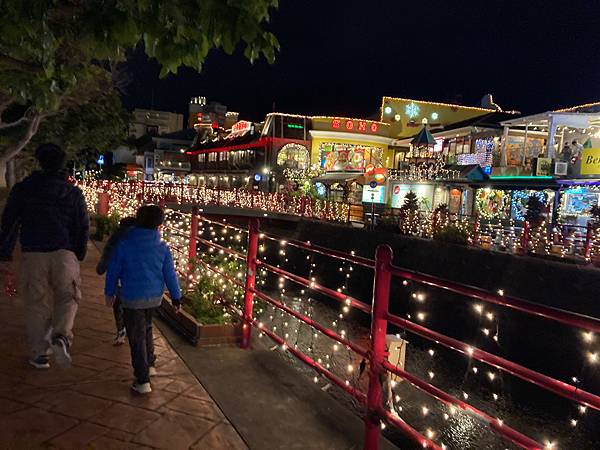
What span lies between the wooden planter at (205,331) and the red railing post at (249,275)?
123 mm

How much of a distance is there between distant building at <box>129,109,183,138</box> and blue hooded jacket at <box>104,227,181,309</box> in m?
68.8

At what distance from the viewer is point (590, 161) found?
58.2 ft

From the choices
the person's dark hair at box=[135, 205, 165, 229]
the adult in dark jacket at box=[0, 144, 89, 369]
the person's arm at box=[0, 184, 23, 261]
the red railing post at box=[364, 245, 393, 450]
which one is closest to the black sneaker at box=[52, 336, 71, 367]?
the adult in dark jacket at box=[0, 144, 89, 369]

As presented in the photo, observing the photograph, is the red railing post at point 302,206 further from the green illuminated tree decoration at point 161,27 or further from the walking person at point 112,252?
the green illuminated tree decoration at point 161,27


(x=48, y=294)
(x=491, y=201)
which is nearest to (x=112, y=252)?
(x=48, y=294)

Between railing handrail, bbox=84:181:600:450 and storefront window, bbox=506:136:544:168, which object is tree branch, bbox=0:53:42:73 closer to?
railing handrail, bbox=84:181:600:450

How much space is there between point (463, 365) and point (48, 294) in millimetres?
8776

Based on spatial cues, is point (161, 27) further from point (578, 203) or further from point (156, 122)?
point (156, 122)

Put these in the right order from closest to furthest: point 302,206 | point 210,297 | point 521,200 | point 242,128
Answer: point 210,297 < point 521,200 < point 302,206 < point 242,128

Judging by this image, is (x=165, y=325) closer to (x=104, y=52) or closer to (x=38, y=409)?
(x=38, y=409)

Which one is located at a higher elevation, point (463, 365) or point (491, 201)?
point (491, 201)

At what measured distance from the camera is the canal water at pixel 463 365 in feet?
23.7

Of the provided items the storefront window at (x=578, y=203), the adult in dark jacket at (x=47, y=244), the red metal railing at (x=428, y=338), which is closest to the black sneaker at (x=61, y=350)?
the adult in dark jacket at (x=47, y=244)

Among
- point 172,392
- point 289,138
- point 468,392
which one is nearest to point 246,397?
point 172,392
